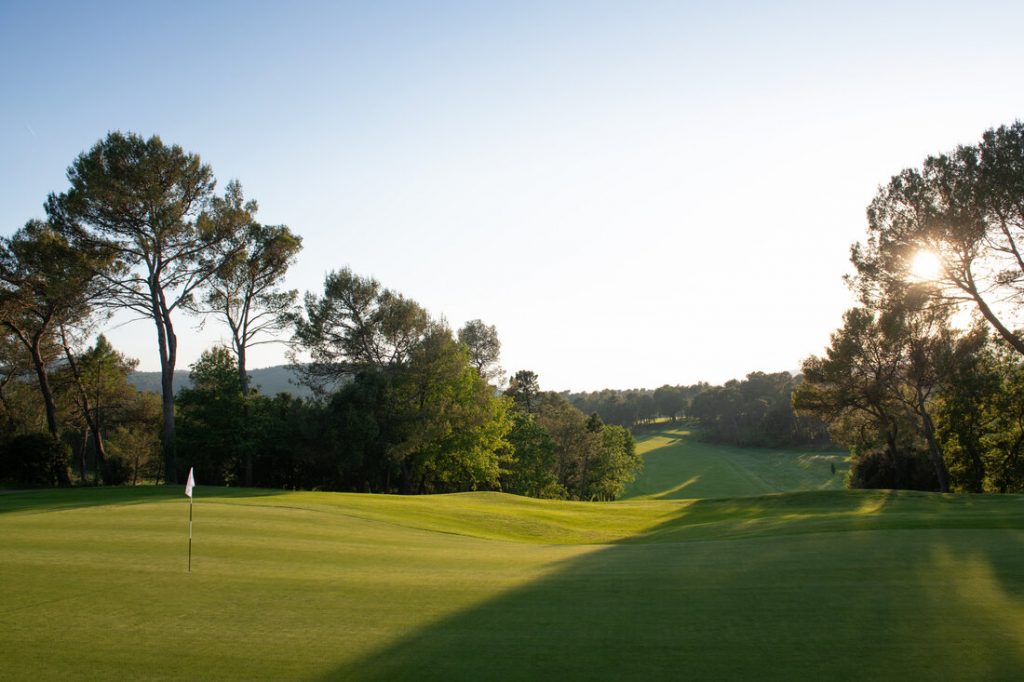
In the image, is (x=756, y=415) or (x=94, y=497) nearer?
(x=94, y=497)

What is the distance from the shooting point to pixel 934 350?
3966 centimetres

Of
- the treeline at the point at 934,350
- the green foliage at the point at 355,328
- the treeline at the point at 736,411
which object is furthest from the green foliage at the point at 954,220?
the treeline at the point at 736,411

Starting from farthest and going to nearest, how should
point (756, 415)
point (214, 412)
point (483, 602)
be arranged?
point (756, 415) → point (214, 412) → point (483, 602)

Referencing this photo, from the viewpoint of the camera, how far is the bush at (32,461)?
31.8m

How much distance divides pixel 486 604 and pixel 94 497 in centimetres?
1927

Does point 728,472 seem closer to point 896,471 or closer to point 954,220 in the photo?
point 896,471

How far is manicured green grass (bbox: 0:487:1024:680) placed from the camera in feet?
23.4

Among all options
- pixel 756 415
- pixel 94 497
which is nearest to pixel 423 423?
pixel 94 497

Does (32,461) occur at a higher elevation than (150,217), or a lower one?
lower

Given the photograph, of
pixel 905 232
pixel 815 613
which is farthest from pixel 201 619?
pixel 905 232

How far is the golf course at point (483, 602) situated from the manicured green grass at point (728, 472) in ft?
176

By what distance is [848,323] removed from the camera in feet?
137

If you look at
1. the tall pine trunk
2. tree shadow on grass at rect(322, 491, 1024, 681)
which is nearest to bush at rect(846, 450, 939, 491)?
tree shadow on grass at rect(322, 491, 1024, 681)

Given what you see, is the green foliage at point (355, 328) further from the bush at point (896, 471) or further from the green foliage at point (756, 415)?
the green foliage at point (756, 415)
